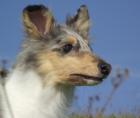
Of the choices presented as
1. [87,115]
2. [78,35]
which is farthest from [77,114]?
[78,35]

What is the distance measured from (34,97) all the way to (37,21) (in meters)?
1.21

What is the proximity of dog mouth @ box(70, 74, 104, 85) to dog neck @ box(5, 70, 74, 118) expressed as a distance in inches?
11.3

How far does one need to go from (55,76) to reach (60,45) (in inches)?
21.3

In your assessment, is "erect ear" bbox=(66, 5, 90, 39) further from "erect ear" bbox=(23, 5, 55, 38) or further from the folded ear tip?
the folded ear tip

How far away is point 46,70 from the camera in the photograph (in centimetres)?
939

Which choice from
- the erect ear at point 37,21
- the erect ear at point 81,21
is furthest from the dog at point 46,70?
the erect ear at point 81,21

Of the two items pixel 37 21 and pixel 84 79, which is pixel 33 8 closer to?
pixel 37 21

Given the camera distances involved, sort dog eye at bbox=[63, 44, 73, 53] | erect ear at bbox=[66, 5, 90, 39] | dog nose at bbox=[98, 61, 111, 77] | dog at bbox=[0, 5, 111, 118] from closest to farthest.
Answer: dog nose at bbox=[98, 61, 111, 77] < dog at bbox=[0, 5, 111, 118] < dog eye at bbox=[63, 44, 73, 53] < erect ear at bbox=[66, 5, 90, 39]

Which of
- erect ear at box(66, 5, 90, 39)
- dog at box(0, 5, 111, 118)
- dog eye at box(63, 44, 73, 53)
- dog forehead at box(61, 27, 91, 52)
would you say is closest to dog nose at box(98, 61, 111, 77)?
dog at box(0, 5, 111, 118)

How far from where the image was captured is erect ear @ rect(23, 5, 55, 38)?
961 cm

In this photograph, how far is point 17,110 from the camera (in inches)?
363

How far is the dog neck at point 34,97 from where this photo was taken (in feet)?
30.3

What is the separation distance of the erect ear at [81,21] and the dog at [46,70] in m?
0.35

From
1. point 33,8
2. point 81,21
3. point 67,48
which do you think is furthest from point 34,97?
point 81,21
